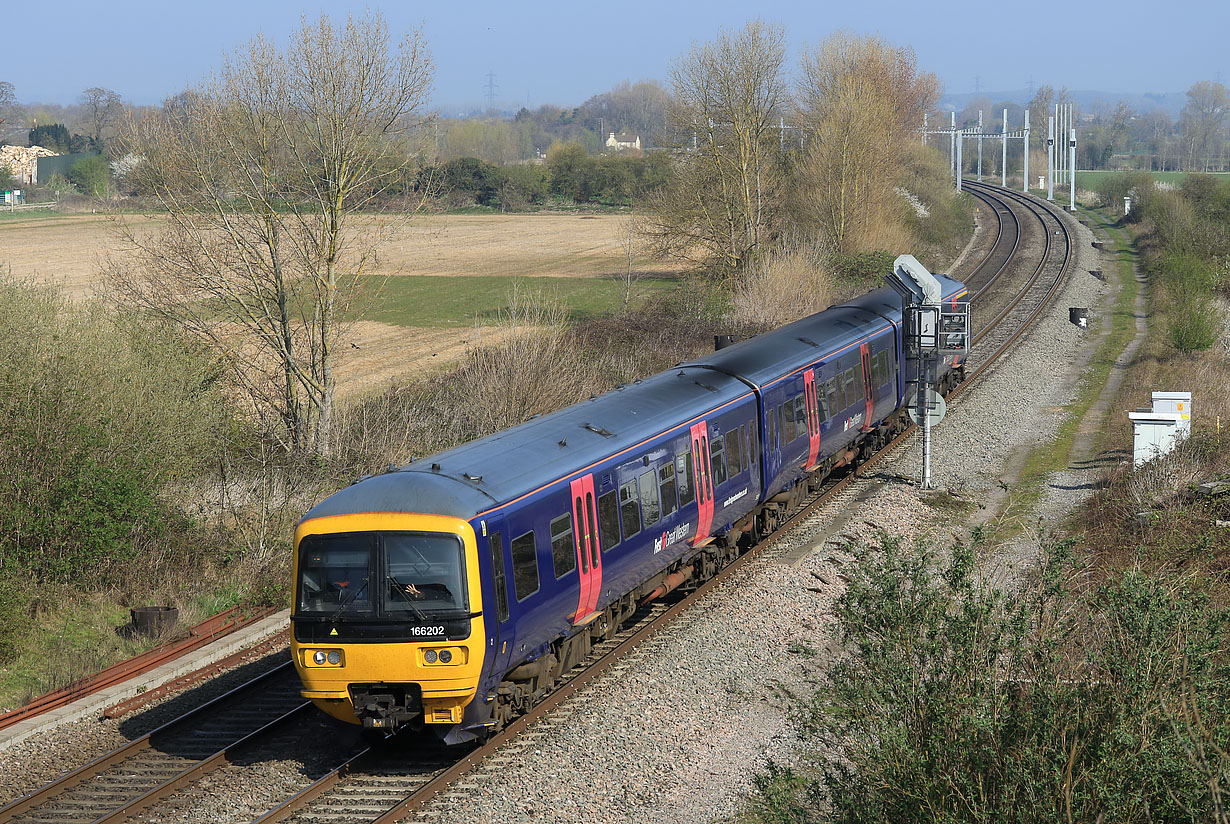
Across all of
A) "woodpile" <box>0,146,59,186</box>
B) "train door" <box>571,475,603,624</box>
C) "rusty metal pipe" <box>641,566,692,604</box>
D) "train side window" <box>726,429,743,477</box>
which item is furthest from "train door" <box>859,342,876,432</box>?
"woodpile" <box>0,146,59,186</box>

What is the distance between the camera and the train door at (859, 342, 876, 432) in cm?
2102

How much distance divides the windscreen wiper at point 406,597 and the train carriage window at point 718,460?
594cm

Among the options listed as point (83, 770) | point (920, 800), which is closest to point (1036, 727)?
point (920, 800)

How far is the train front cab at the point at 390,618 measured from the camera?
9.83 metres

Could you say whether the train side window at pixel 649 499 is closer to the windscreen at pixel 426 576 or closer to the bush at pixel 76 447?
the windscreen at pixel 426 576

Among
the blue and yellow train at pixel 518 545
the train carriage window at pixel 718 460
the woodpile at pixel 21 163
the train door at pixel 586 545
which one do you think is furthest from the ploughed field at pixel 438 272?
the train door at pixel 586 545

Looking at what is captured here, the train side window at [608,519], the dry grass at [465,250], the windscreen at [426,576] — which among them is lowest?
the dry grass at [465,250]

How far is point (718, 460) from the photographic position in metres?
15.2

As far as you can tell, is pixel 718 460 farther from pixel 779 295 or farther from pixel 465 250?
pixel 465 250

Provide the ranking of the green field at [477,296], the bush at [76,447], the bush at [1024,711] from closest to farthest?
the bush at [1024,711], the bush at [76,447], the green field at [477,296]

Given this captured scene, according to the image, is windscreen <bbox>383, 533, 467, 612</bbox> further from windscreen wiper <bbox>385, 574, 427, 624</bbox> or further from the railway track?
the railway track

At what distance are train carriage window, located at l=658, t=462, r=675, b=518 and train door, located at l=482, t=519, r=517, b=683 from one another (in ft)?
11.6

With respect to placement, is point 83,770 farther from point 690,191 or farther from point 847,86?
point 847,86

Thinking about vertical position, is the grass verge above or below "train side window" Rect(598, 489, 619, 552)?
Answer: below
